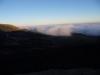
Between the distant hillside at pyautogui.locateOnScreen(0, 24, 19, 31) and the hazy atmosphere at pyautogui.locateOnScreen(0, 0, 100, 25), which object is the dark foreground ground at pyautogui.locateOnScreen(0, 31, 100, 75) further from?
the hazy atmosphere at pyautogui.locateOnScreen(0, 0, 100, 25)

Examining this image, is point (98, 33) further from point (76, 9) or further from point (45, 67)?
point (45, 67)

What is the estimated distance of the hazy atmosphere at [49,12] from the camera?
2.99m

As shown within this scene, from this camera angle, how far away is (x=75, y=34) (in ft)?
9.93

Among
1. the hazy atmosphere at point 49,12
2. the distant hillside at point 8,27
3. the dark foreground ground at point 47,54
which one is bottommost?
the dark foreground ground at point 47,54

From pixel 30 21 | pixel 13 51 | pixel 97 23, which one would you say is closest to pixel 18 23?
pixel 30 21

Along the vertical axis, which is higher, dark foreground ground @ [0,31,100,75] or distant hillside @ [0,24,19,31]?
distant hillside @ [0,24,19,31]

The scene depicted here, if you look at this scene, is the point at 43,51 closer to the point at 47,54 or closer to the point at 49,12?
the point at 47,54

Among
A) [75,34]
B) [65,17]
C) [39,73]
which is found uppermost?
[65,17]

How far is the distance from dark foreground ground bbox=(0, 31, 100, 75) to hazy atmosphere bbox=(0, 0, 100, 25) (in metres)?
0.17

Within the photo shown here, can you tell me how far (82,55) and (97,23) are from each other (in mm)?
431

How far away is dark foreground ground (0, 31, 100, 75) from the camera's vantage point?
298 cm

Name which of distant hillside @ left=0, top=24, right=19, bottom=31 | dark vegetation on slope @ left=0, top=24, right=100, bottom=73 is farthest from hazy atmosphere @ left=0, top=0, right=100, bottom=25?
dark vegetation on slope @ left=0, top=24, right=100, bottom=73

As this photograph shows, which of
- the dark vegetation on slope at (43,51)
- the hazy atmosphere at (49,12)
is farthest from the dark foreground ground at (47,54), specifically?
the hazy atmosphere at (49,12)

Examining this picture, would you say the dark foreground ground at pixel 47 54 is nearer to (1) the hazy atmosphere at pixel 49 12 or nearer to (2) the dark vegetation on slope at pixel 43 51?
(2) the dark vegetation on slope at pixel 43 51
